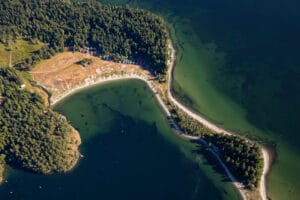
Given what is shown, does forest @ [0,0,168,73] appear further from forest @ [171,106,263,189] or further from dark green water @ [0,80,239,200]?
forest @ [171,106,263,189]

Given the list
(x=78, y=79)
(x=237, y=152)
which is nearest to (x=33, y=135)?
(x=78, y=79)

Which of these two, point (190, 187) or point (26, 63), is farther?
point (26, 63)

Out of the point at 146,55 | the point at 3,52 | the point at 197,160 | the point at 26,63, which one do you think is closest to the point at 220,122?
the point at 197,160

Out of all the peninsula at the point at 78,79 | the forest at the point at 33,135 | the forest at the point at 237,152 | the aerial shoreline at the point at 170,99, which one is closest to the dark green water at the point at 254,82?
the aerial shoreline at the point at 170,99

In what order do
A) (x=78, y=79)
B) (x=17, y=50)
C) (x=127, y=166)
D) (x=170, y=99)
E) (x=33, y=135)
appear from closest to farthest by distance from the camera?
(x=127, y=166) < (x=33, y=135) < (x=170, y=99) < (x=78, y=79) < (x=17, y=50)

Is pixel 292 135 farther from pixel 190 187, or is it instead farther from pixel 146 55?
pixel 146 55

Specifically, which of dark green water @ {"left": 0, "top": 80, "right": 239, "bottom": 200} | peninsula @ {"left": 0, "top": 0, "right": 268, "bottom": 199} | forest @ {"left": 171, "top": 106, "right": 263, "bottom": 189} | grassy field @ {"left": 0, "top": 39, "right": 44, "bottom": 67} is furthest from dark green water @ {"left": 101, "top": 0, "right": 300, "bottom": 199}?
grassy field @ {"left": 0, "top": 39, "right": 44, "bottom": 67}

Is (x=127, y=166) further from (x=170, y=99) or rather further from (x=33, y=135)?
(x=33, y=135)
